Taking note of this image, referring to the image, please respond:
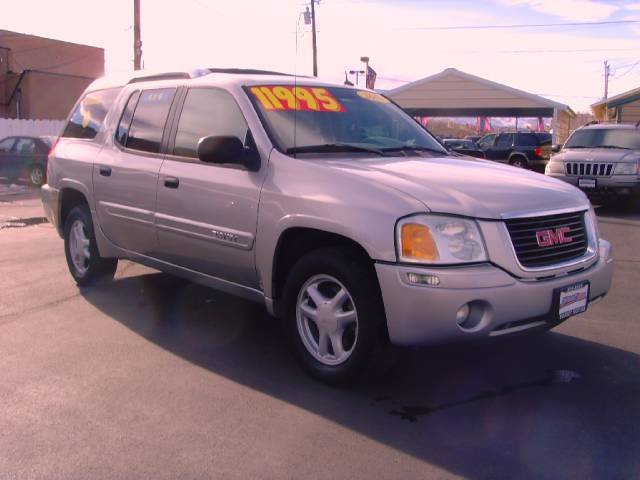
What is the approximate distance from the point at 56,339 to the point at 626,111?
30.8 metres

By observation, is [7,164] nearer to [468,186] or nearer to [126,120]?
[126,120]

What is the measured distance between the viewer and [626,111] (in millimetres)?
31031

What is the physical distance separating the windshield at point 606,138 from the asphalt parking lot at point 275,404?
856cm

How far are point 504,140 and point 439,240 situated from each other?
21103mm

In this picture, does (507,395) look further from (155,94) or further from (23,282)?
(23,282)

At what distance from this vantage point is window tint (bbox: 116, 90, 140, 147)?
588 cm

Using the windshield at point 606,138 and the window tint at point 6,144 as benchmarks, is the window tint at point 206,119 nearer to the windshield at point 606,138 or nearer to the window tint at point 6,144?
the windshield at point 606,138

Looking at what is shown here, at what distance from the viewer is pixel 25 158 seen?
65.3 feet

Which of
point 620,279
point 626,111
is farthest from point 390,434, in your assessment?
point 626,111

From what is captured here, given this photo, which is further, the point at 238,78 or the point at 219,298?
the point at 219,298

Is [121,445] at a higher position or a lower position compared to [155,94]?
lower

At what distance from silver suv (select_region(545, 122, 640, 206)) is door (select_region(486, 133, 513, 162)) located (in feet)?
29.4

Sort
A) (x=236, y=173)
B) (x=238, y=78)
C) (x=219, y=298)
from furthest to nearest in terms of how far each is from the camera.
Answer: (x=219, y=298) → (x=238, y=78) → (x=236, y=173)

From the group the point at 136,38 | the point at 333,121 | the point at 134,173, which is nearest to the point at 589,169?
the point at 333,121
